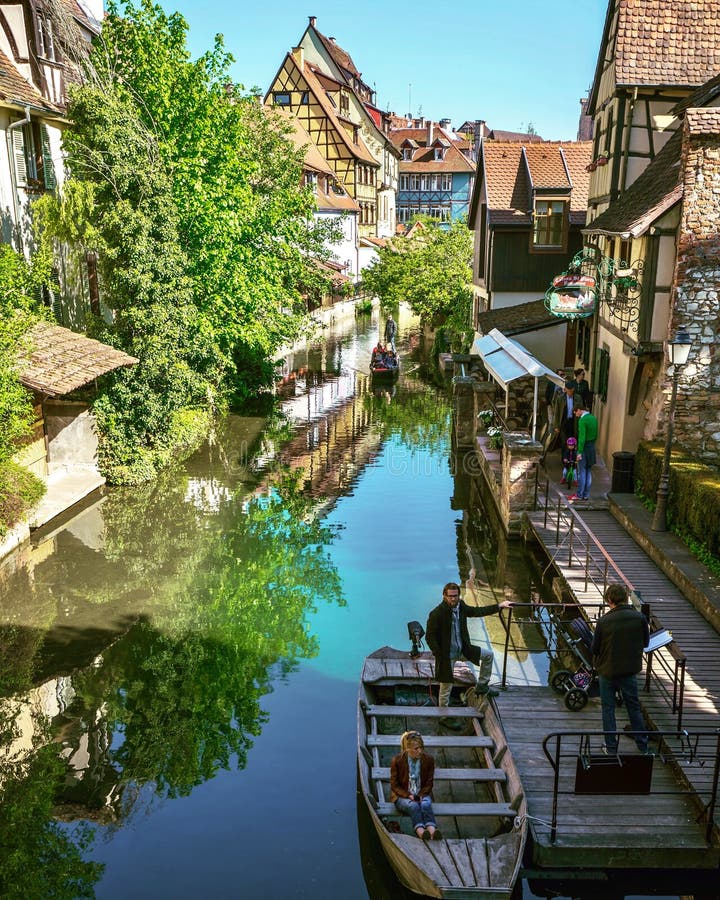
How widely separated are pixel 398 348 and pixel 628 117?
28.2 meters

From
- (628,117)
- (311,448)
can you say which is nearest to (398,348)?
(311,448)

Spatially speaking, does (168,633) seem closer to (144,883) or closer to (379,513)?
(144,883)

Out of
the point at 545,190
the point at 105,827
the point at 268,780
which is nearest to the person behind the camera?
the point at 105,827

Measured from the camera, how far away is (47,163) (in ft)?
80.0

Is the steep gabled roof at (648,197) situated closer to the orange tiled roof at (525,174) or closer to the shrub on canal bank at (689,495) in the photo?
the shrub on canal bank at (689,495)

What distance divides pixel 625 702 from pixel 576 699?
44.4 inches

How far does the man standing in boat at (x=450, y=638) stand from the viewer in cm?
998

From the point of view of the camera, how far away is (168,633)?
1395 cm

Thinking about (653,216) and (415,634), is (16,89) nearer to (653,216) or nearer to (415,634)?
(653,216)

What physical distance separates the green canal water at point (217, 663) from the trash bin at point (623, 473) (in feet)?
8.58

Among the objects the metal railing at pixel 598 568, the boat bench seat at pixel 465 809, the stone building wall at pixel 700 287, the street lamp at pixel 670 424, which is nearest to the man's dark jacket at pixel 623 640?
the metal railing at pixel 598 568

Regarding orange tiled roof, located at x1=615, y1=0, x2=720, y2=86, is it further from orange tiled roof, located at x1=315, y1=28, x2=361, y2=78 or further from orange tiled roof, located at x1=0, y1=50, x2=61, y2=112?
orange tiled roof, located at x1=315, y1=28, x2=361, y2=78

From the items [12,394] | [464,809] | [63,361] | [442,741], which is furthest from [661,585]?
[63,361]

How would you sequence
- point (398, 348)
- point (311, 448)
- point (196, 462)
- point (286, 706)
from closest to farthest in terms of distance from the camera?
point (286, 706), point (196, 462), point (311, 448), point (398, 348)
